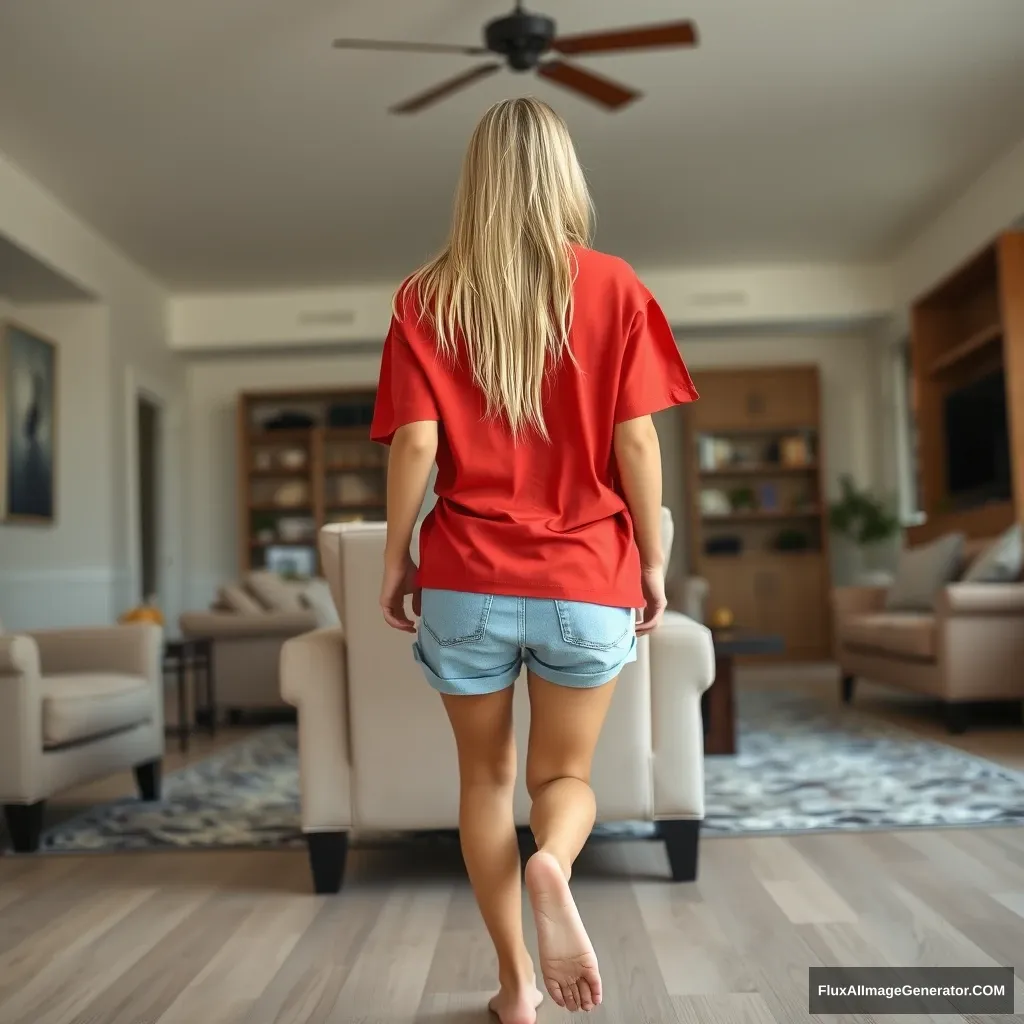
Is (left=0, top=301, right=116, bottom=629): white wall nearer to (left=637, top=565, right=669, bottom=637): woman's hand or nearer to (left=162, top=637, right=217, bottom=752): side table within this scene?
(left=162, top=637, right=217, bottom=752): side table

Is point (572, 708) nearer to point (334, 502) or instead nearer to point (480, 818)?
Result: point (480, 818)

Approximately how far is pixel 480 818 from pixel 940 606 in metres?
3.86

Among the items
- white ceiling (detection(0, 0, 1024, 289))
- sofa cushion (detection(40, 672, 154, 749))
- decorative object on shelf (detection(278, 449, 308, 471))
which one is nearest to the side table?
sofa cushion (detection(40, 672, 154, 749))

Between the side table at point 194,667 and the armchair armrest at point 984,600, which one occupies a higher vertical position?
the armchair armrest at point 984,600

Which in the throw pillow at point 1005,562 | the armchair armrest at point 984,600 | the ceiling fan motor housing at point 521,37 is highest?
the ceiling fan motor housing at point 521,37

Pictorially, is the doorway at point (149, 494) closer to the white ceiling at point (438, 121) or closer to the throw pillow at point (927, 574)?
the white ceiling at point (438, 121)

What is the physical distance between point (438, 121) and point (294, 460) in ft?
13.3

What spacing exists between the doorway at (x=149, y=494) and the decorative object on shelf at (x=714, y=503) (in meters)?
4.45

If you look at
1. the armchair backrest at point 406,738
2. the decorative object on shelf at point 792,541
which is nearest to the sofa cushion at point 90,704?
the armchair backrest at point 406,738

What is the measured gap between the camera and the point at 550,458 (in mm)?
1653

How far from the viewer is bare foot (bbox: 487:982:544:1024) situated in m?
1.77

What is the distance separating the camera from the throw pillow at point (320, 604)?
20.3ft

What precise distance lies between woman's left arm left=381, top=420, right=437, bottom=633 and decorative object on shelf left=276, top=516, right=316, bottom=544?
25.3ft

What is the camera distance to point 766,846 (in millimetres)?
A: 2957
